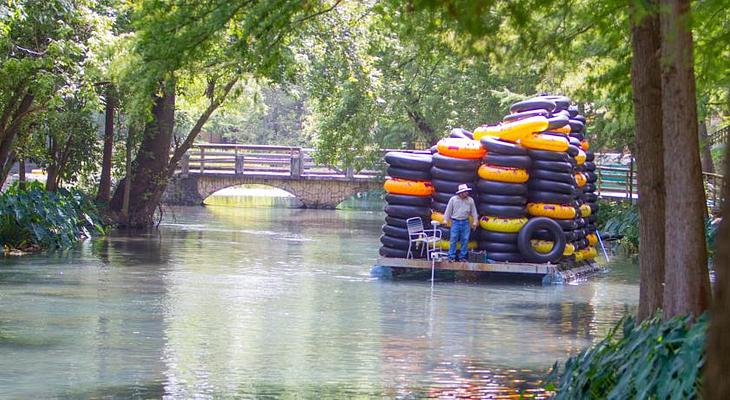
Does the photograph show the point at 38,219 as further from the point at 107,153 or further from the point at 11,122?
the point at 107,153

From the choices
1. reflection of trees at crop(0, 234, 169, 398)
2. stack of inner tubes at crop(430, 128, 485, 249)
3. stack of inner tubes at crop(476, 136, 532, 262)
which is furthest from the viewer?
stack of inner tubes at crop(430, 128, 485, 249)

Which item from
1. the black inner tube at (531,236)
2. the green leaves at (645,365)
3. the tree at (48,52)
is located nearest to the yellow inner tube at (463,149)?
the black inner tube at (531,236)

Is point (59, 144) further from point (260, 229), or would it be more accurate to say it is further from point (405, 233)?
point (405, 233)

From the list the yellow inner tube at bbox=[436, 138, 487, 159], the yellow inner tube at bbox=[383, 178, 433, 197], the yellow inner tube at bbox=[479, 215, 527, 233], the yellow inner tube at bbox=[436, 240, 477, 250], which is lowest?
the yellow inner tube at bbox=[436, 240, 477, 250]

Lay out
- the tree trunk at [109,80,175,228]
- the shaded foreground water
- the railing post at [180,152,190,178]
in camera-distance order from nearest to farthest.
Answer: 1. the shaded foreground water
2. the tree trunk at [109,80,175,228]
3. the railing post at [180,152,190,178]

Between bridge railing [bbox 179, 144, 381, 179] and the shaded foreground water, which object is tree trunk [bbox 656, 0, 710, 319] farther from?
bridge railing [bbox 179, 144, 381, 179]

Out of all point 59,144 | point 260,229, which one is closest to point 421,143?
point 260,229

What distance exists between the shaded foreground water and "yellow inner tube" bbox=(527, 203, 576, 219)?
1.36m

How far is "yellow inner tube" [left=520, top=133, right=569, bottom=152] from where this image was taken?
21.2 m

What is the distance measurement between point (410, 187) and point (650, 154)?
13249 millimetres

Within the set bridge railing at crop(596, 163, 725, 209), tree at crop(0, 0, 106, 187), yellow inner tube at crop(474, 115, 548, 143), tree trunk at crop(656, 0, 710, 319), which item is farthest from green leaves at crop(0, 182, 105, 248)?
tree trunk at crop(656, 0, 710, 319)

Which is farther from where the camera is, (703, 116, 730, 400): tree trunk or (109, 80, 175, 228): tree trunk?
(109, 80, 175, 228): tree trunk

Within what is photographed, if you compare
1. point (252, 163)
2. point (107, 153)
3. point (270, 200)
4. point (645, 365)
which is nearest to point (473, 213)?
point (645, 365)

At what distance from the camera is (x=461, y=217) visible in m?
20.8
